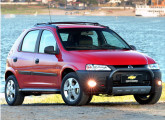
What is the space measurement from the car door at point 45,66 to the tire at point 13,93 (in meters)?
0.57

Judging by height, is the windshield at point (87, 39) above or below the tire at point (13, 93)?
above

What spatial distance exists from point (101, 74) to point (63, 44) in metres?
1.12

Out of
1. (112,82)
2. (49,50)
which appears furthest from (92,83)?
(49,50)

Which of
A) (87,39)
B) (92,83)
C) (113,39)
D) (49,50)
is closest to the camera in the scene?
(92,83)

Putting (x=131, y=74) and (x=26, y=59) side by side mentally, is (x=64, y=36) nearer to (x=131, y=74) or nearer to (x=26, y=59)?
(x=26, y=59)

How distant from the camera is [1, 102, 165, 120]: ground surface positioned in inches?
344

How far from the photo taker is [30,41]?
37.6 ft

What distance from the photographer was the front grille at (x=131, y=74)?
9836mm

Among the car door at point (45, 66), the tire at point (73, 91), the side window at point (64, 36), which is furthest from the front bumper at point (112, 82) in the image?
the side window at point (64, 36)

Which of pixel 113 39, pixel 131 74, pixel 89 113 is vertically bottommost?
pixel 89 113

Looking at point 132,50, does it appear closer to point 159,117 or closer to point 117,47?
point 117,47

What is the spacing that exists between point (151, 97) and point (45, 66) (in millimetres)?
1993

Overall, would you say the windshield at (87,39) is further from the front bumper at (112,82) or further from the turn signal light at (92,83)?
the turn signal light at (92,83)

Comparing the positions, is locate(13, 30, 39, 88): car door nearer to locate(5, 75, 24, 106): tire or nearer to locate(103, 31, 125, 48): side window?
locate(5, 75, 24, 106): tire
